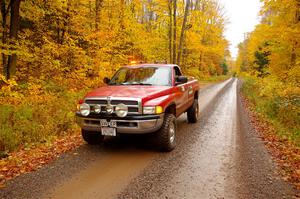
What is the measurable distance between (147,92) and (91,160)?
6.39 feet

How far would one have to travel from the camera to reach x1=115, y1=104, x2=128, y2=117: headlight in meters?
5.65

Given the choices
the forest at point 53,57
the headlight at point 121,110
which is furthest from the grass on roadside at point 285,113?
the forest at point 53,57

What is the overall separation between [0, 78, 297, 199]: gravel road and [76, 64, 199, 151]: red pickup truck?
56 centimetres

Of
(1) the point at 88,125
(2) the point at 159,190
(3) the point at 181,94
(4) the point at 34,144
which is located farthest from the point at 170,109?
(4) the point at 34,144

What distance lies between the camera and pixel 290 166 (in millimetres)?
5387

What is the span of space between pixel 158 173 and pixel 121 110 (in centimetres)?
155

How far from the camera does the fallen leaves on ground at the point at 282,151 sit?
4988 mm

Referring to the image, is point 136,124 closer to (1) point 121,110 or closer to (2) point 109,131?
(1) point 121,110

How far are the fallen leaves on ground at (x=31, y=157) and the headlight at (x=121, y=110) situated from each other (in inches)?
68.4

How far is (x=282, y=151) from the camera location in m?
6.43

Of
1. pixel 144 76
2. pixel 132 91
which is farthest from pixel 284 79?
pixel 132 91

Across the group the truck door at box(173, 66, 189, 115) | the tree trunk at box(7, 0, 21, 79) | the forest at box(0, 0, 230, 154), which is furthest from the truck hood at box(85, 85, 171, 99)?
the tree trunk at box(7, 0, 21, 79)

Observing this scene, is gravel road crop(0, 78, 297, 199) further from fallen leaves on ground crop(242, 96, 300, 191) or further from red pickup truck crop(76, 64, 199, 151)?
red pickup truck crop(76, 64, 199, 151)

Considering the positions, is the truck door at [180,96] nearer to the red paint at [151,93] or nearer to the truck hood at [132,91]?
the red paint at [151,93]
